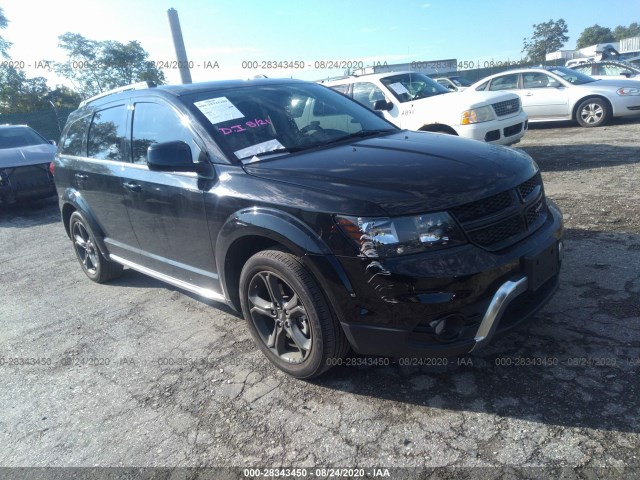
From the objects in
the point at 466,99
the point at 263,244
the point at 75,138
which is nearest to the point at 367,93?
the point at 466,99

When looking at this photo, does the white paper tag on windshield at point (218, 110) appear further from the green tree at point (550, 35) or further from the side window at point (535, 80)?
the green tree at point (550, 35)

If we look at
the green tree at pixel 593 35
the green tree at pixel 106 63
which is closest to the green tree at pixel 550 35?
the green tree at pixel 593 35

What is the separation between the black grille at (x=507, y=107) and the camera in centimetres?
788

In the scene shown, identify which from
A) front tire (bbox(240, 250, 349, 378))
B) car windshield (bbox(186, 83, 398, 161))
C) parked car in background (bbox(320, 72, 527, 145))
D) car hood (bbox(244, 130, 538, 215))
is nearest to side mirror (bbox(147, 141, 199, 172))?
car windshield (bbox(186, 83, 398, 161))

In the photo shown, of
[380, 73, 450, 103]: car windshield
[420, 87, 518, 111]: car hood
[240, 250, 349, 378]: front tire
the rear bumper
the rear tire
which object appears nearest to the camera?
[240, 250, 349, 378]: front tire

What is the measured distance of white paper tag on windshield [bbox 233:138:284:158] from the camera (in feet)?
10.5

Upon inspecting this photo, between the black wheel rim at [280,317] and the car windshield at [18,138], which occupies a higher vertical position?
the car windshield at [18,138]

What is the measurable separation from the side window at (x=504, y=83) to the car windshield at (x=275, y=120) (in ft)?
29.7

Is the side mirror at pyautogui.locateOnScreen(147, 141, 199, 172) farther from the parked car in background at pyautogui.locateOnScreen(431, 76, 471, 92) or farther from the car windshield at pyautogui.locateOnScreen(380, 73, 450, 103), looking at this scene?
the parked car in background at pyautogui.locateOnScreen(431, 76, 471, 92)

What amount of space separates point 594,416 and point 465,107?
606 cm

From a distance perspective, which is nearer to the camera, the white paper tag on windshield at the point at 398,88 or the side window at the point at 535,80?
Answer: the white paper tag on windshield at the point at 398,88

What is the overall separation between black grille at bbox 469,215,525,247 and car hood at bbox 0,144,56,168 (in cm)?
939

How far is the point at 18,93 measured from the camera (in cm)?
3253

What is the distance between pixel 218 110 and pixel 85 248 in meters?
2.72
